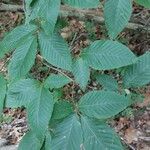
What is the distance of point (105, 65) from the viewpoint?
1148 mm

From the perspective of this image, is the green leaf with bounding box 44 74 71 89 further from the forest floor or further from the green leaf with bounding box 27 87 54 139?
the forest floor

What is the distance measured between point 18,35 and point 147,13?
8.46ft

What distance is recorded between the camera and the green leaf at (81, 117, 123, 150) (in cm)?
104

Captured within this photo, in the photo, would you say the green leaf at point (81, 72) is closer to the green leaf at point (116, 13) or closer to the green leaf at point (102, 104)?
the green leaf at point (102, 104)

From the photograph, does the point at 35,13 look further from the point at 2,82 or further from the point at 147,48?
the point at 147,48

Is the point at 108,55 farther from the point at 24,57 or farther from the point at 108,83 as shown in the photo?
the point at 24,57

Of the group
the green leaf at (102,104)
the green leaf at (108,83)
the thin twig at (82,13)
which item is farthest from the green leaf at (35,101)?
the thin twig at (82,13)

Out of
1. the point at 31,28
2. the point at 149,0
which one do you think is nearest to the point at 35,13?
the point at 31,28

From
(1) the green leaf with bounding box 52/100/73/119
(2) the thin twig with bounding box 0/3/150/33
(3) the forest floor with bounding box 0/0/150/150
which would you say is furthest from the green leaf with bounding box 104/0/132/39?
(2) the thin twig with bounding box 0/3/150/33

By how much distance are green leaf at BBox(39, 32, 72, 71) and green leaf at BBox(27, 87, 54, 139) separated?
4.7 inches

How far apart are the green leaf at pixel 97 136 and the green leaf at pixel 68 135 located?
20mm

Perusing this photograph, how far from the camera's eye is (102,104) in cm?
111

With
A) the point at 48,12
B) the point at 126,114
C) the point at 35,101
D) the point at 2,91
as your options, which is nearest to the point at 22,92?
the point at 35,101

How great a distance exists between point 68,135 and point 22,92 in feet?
0.68
